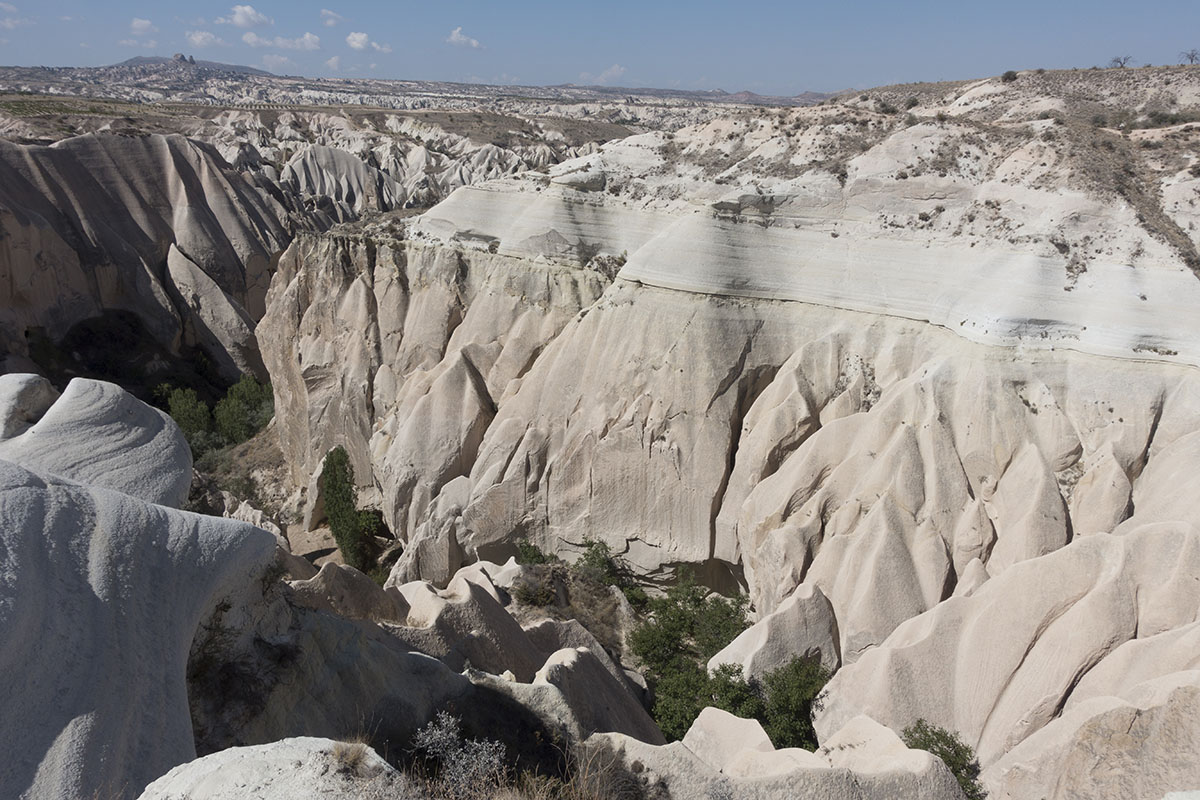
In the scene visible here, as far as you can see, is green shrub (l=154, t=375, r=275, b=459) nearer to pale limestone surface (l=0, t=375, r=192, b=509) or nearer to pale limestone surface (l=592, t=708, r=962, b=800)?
pale limestone surface (l=0, t=375, r=192, b=509)

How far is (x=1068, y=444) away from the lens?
42.0 ft

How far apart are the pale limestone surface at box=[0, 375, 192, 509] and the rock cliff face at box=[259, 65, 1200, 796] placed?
29.4 ft

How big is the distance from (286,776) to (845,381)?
13.3 metres

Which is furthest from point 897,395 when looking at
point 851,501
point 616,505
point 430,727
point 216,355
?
point 216,355

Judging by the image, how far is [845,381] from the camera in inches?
604

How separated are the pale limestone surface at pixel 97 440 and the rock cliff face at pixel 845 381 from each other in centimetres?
896

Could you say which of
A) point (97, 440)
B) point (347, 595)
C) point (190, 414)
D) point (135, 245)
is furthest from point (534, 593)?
point (135, 245)

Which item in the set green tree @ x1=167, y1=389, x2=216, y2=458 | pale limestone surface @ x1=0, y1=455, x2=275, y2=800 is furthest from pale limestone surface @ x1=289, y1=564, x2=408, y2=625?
green tree @ x1=167, y1=389, x2=216, y2=458

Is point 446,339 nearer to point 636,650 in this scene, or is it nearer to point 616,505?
point 616,505

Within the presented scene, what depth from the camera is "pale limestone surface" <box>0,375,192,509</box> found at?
7027 millimetres

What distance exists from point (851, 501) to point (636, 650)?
4.88 m

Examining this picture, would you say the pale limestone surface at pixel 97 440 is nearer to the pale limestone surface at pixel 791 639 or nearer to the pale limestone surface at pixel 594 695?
the pale limestone surface at pixel 594 695

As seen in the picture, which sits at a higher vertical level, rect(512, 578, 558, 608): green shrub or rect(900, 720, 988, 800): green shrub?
rect(900, 720, 988, 800): green shrub

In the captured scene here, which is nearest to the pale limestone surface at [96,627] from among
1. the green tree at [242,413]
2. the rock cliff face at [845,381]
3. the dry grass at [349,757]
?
the dry grass at [349,757]
